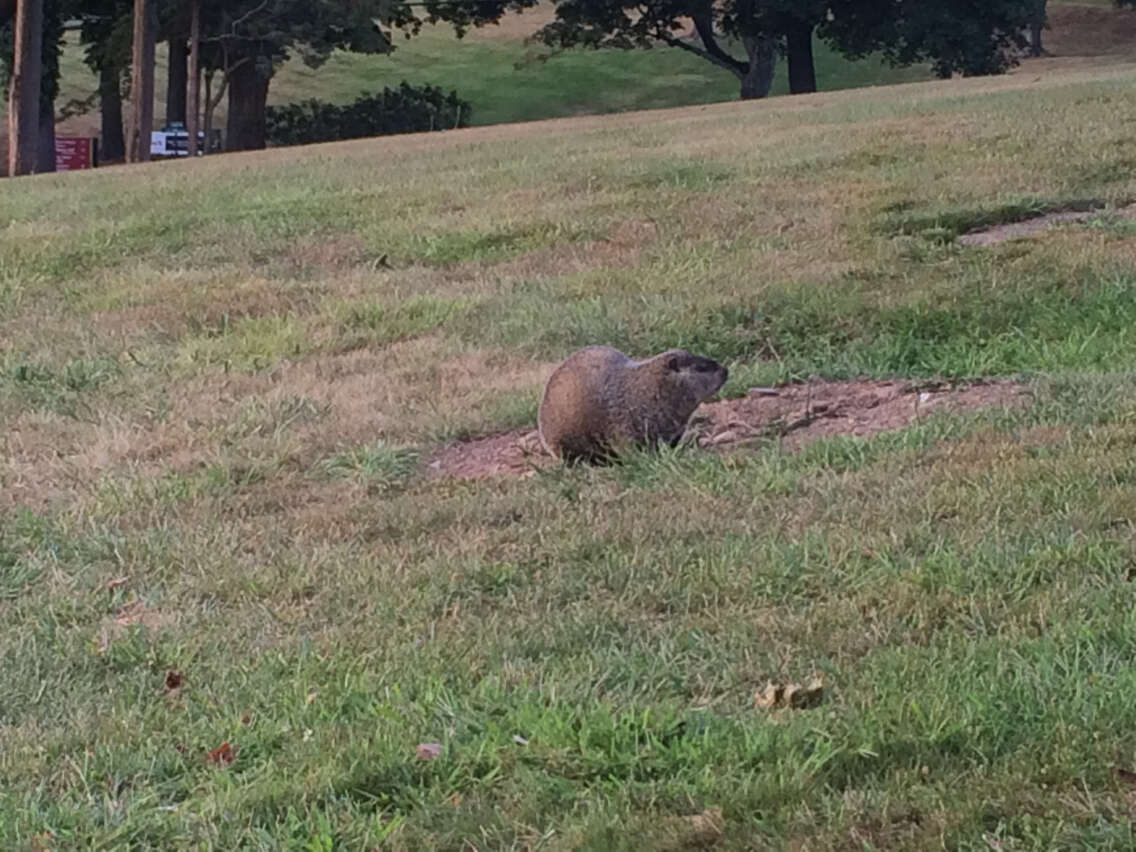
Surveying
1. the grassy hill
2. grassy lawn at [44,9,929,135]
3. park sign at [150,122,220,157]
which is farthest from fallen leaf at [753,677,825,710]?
grassy lawn at [44,9,929,135]

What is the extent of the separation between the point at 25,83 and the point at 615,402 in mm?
21648

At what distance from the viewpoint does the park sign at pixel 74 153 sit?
112ft

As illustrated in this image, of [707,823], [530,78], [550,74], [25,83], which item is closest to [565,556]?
[707,823]

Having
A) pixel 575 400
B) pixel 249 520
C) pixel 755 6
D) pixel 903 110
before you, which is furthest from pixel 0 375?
pixel 755 6

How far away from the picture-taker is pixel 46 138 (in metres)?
32.5

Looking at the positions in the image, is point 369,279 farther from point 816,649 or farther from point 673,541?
point 816,649

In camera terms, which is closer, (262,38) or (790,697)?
(790,697)

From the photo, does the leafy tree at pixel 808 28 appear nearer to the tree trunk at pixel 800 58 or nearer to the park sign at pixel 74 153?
the tree trunk at pixel 800 58

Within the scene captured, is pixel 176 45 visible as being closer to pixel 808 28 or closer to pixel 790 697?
pixel 808 28

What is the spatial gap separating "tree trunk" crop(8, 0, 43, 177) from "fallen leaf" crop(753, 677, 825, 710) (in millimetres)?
24010

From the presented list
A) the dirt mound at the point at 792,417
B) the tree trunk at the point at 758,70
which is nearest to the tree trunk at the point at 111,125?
the tree trunk at the point at 758,70

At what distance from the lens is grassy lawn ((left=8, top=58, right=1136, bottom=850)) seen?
3189mm

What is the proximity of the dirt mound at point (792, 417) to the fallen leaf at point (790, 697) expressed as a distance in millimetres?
2510

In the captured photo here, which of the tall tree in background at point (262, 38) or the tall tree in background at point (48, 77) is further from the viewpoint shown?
the tall tree in background at point (48, 77)
